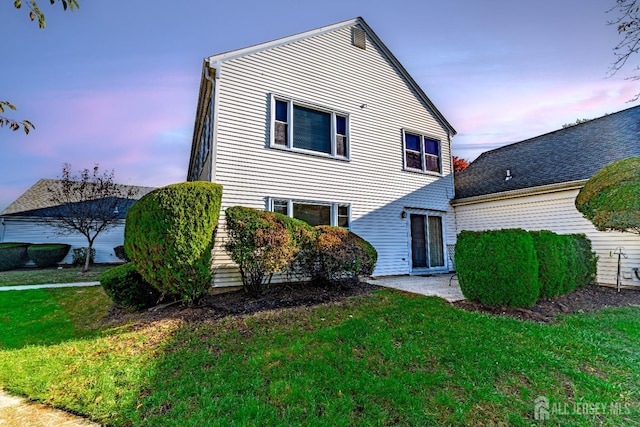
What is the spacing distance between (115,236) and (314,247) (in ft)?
54.8

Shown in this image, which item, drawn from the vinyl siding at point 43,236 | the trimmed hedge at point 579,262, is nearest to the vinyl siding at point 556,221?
Result: the trimmed hedge at point 579,262

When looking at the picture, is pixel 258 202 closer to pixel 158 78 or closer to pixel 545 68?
pixel 158 78

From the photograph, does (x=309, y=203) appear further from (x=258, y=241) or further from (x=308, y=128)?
(x=258, y=241)

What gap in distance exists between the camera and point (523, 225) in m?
10.0

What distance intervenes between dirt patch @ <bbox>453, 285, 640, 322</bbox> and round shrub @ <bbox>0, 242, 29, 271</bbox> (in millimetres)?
20044

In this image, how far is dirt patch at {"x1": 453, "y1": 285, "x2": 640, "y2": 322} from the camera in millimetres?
5164

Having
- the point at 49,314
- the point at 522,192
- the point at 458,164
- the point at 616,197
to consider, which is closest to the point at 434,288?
the point at 616,197

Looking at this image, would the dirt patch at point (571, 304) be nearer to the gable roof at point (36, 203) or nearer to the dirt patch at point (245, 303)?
the dirt patch at point (245, 303)

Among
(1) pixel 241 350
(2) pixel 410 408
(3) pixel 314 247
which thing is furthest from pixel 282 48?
(2) pixel 410 408

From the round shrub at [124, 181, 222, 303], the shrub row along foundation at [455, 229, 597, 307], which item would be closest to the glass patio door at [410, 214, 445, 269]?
the shrub row along foundation at [455, 229, 597, 307]

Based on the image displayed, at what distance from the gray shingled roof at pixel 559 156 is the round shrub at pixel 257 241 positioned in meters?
8.90

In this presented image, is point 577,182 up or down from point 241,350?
up

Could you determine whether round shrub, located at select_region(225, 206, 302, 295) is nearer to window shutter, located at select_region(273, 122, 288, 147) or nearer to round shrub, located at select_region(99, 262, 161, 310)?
round shrub, located at select_region(99, 262, 161, 310)

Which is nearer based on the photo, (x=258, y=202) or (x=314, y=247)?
(x=314, y=247)
